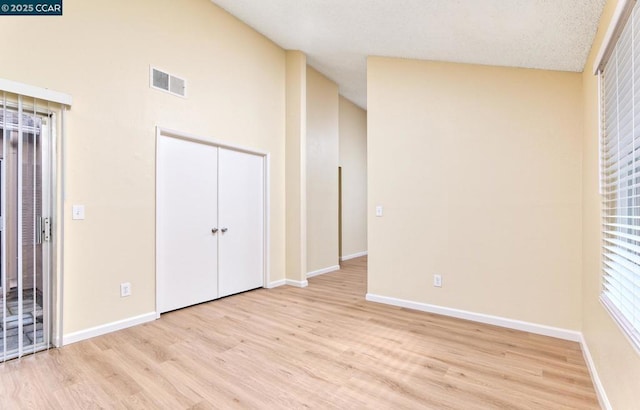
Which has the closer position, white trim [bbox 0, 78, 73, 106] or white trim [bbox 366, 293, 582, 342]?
white trim [bbox 0, 78, 73, 106]

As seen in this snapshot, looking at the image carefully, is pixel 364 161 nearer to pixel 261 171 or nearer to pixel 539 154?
pixel 261 171

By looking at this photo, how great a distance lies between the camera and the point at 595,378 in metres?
2.05

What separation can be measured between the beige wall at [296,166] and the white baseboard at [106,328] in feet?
6.71

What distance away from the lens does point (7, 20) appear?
235 cm

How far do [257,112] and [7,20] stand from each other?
2526mm

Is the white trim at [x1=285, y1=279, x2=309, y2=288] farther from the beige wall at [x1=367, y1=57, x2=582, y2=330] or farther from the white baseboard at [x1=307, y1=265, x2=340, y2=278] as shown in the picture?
the beige wall at [x1=367, y1=57, x2=582, y2=330]

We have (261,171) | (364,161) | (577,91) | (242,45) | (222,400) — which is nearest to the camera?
(222,400)

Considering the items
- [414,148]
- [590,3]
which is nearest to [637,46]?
[590,3]

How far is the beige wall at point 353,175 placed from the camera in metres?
6.84

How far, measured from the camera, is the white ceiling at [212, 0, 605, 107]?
7.36ft

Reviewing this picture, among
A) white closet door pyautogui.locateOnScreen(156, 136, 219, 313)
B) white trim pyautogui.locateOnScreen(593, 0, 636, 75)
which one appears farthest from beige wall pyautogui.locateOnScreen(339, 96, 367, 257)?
white trim pyautogui.locateOnScreen(593, 0, 636, 75)

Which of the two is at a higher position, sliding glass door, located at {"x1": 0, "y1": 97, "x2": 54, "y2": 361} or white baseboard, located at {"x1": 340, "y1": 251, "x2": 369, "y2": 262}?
sliding glass door, located at {"x1": 0, "y1": 97, "x2": 54, "y2": 361}

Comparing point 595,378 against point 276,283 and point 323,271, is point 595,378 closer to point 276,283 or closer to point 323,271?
point 276,283

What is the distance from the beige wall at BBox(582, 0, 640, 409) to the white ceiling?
20 centimetres
